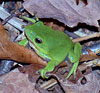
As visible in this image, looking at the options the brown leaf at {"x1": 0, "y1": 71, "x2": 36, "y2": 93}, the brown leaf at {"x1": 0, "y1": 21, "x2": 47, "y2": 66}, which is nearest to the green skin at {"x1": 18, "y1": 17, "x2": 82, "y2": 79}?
the brown leaf at {"x1": 0, "y1": 21, "x2": 47, "y2": 66}

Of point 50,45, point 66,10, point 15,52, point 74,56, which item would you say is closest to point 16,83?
point 15,52

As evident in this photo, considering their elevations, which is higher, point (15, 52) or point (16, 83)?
point (15, 52)

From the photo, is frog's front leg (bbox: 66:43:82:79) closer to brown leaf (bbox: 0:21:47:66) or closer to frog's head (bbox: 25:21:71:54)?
frog's head (bbox: 25:21:71:54)

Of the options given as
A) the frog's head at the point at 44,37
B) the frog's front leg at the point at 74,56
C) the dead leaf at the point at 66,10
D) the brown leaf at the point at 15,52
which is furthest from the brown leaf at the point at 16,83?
the dead leaf at the point at 66,10

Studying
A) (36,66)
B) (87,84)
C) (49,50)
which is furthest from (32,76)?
(87,84)

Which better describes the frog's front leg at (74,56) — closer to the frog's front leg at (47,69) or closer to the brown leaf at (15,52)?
the frog's front leg at (47,69)

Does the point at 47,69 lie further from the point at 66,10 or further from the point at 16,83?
the point at 66,10
